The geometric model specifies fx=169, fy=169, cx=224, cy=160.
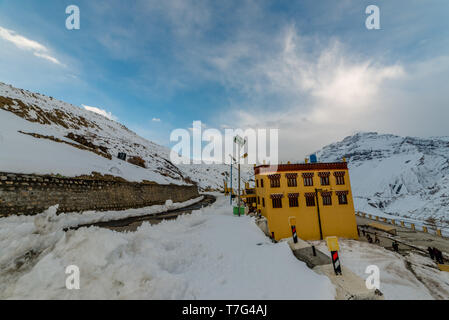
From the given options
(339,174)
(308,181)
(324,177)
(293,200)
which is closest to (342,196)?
(339,174)

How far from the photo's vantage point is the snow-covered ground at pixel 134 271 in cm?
354

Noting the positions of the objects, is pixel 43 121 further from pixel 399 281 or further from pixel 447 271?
pixel 447 271

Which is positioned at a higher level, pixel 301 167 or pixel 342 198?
pixel 301 167

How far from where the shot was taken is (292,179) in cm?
2189

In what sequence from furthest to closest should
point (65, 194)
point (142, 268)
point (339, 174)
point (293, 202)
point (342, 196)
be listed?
point (339, 174)
point (342, 196)
point (293, 202)
point (65, 194)
point (142, 268)

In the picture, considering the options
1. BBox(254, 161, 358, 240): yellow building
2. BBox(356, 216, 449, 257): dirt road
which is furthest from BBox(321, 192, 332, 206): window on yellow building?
BBox(356, 216, 449, 257): dirt road

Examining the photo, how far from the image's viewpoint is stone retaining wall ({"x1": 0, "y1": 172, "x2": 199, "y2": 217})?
10.7m

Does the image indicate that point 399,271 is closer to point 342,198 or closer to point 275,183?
point 342,198

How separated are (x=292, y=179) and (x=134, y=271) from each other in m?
21.0

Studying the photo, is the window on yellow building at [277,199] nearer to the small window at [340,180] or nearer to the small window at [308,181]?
the small window at [308,181]

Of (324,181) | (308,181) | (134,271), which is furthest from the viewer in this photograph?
(324,181)

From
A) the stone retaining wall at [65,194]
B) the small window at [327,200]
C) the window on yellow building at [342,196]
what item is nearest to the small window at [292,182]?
the small window at [327,200]
